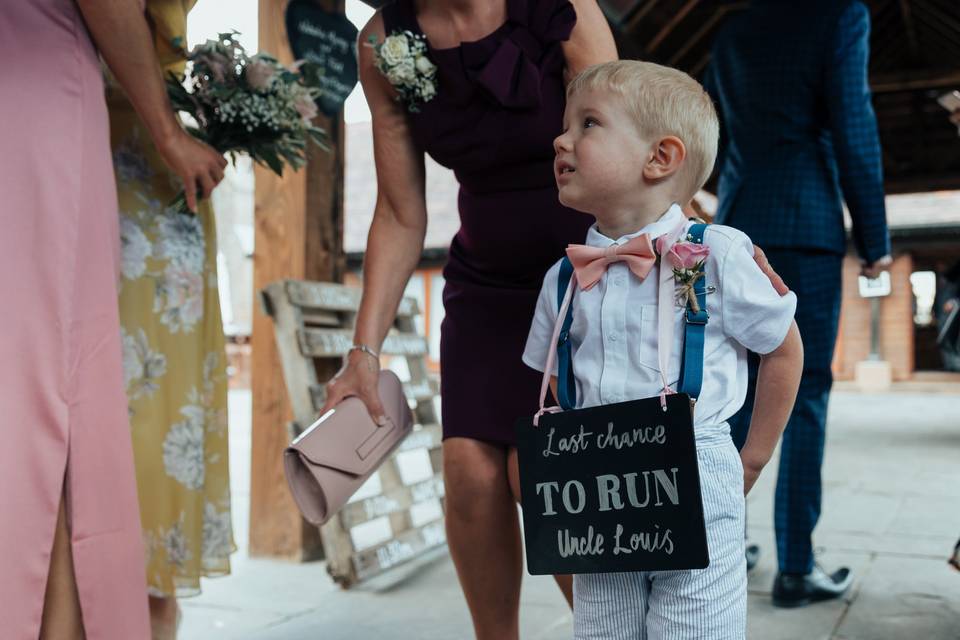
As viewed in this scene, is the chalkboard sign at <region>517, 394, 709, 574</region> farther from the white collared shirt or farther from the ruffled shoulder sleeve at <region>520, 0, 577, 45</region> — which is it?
the ruffled shoulder sleeve at <region>520, 0, 577, 45</region>

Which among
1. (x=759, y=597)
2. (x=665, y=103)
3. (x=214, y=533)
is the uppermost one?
(x=665, y=103)

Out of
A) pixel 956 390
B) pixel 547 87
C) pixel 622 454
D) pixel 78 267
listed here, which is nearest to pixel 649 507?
pixel 622 454

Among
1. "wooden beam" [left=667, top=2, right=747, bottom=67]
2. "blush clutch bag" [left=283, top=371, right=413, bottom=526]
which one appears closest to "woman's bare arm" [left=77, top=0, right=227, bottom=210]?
"blush clutch bag" [left=283, top=371, right=413, bottom=526]

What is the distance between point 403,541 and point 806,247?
5.59 feet

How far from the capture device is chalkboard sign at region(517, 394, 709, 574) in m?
1.21

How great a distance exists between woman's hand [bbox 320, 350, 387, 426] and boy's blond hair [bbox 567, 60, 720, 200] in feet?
2.14

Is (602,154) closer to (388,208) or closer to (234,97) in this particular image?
(388,208)

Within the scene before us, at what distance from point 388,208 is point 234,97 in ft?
1.61

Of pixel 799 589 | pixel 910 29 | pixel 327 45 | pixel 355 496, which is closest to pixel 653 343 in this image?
pixel 799 589

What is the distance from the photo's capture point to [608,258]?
1335mm

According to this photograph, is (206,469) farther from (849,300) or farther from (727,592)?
(849,300)

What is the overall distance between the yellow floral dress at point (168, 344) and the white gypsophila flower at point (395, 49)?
59cm

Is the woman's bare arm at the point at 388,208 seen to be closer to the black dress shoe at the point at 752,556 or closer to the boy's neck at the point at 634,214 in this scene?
the boy's neck at the point at 634,214

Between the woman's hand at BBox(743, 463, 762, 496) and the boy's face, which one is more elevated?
the boy's face
